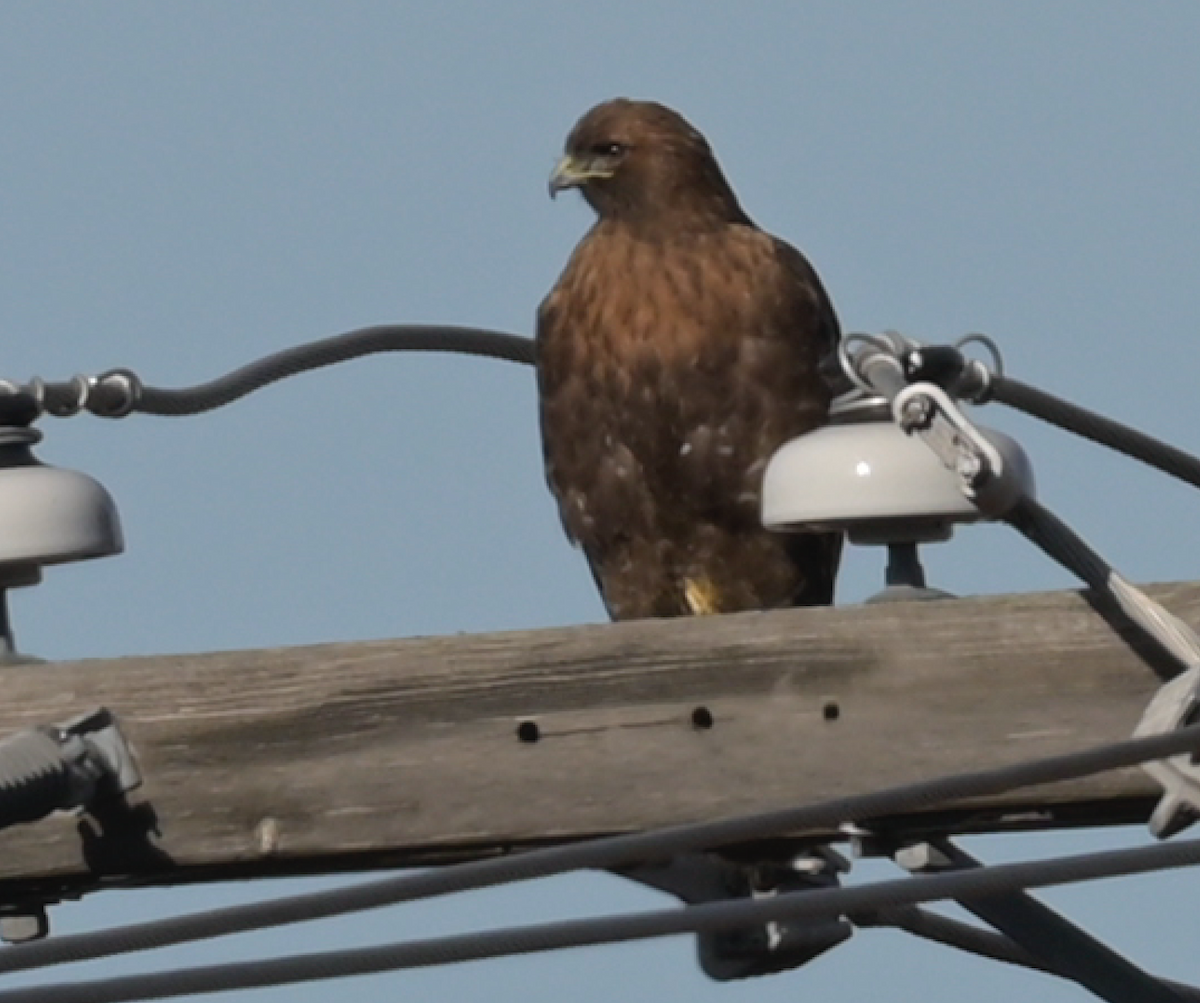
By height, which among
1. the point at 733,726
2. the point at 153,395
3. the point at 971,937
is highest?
the point at 153,395

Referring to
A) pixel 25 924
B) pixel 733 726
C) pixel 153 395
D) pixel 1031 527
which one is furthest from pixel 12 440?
pixel 1031 527

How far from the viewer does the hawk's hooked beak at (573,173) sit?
8.33 metres

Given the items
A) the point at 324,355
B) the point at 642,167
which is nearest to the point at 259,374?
the point at 324,355

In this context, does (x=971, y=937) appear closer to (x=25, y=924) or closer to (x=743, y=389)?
(x=25, y=924)

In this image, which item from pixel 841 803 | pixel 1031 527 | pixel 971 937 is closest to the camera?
pixel 841 803

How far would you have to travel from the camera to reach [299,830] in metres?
4.96

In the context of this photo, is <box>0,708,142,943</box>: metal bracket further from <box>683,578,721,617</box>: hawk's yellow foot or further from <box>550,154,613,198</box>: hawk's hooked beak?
<box>550,154,613,198</box>: hawk's hooked beak

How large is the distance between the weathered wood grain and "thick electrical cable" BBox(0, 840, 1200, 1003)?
0.77 metres

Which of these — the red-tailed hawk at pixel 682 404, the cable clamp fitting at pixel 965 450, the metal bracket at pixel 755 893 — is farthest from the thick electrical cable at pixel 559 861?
the red-tailed hawk at pixel 682 404

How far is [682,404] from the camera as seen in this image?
24.6 ft

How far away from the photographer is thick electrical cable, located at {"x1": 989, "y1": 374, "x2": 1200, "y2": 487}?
16.5 ft

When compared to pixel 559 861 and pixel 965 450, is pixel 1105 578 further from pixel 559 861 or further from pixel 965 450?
pixel 559 861

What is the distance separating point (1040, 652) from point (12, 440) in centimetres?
150

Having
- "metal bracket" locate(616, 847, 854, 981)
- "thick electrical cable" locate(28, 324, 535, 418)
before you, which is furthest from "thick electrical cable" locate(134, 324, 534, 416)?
"metal bracket" locate(616, 847, 854, 981)
